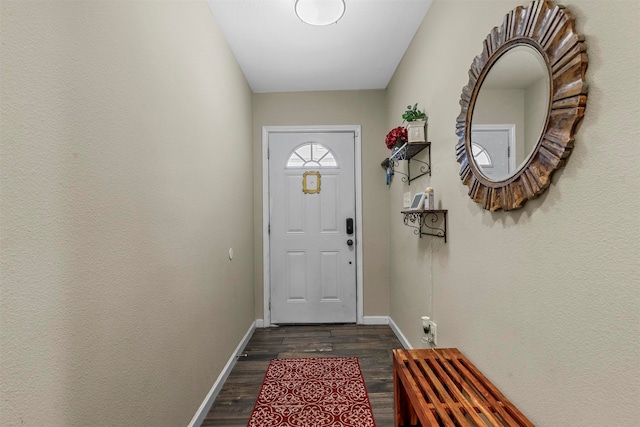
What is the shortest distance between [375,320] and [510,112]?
2560mm

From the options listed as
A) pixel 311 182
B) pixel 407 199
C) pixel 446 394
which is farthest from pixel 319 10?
pixel 446 394

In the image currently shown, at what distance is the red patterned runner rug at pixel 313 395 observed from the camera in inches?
66.8

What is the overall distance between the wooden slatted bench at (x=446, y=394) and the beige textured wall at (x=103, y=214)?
1.05m

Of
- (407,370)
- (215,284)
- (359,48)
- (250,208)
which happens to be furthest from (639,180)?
(250,208)

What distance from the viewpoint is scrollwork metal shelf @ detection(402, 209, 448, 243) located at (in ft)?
5.89

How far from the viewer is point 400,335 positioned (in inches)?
107

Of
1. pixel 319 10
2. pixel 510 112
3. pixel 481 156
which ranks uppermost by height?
pixel 319 10

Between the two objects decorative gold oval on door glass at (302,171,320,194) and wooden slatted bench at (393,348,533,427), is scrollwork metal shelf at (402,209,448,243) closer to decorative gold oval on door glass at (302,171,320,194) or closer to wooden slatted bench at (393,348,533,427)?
wooden slatted bench at (393,348,533,427)

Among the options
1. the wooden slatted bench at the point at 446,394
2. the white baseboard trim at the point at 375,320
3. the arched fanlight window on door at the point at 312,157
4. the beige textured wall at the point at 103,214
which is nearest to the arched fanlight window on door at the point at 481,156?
the wooden slatted bench at the point at 446,394

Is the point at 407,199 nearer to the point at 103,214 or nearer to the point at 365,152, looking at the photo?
the point at 365,152

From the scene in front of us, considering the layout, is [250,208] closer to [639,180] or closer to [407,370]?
[407,370]

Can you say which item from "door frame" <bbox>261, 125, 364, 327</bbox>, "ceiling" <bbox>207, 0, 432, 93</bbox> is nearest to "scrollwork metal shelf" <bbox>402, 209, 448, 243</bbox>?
"door frame" <bbox>261, 125, 364, 327</bbox>

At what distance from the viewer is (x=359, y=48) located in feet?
Result: 8.02

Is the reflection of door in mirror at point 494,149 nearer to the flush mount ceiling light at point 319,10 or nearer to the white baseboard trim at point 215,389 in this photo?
the flush mount ceiling light at point 319,10
